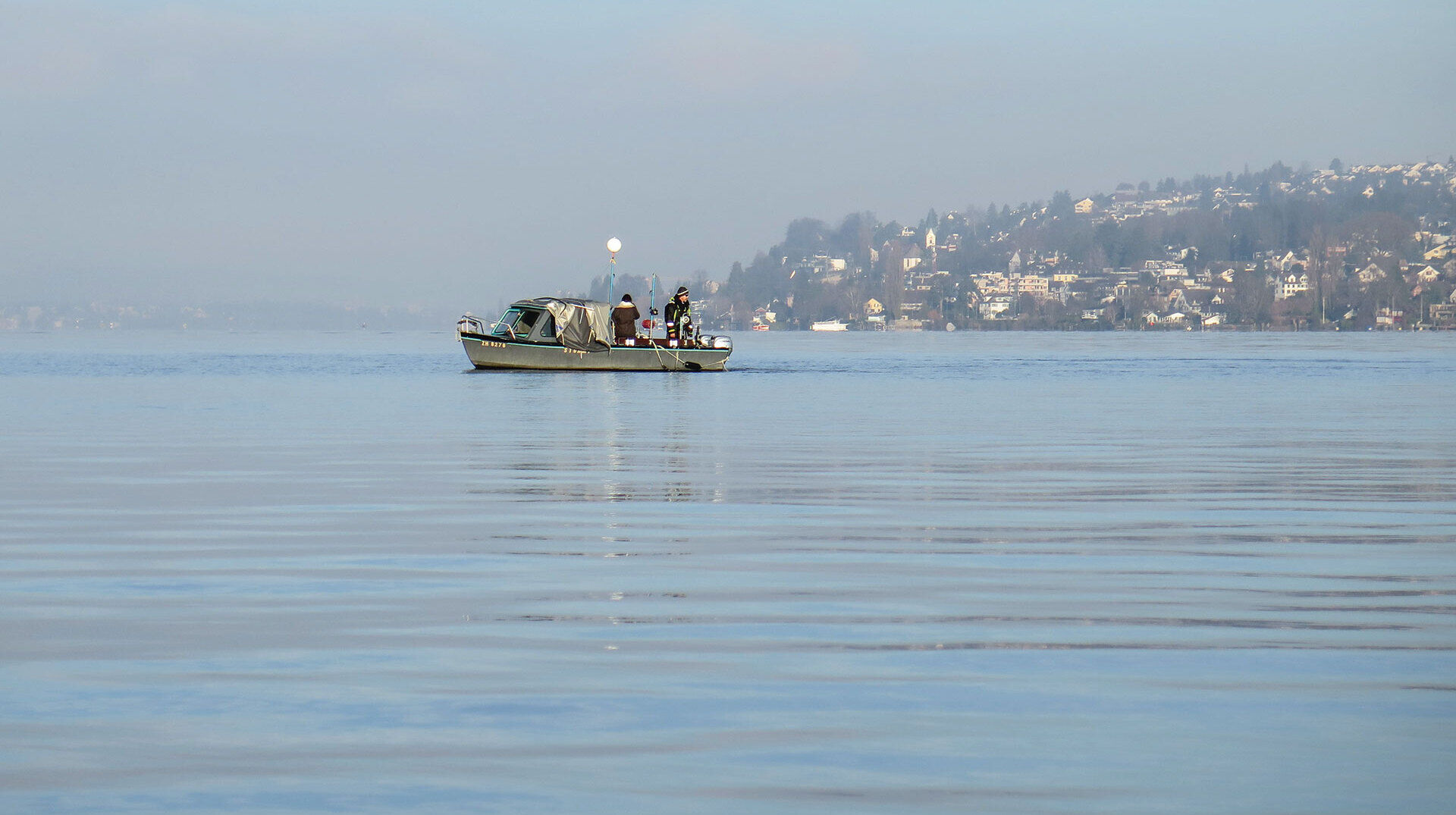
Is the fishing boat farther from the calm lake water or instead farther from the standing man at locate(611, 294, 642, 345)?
the calm lake water

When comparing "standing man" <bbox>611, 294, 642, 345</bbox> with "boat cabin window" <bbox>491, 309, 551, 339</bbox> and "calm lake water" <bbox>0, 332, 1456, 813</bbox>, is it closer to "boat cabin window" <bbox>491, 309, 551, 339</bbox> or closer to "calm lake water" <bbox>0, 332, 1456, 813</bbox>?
"boat cabin window" <bbox>491, 309, 551, 339</bbox>

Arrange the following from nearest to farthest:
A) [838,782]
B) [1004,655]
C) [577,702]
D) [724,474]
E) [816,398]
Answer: [838,782] < [577,702] < [1004,655] < [724,474] < [816,398]

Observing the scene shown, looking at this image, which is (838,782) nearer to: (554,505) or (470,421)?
(554,505)

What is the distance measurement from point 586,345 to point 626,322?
1836 mm

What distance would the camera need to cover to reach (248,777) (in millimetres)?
7035

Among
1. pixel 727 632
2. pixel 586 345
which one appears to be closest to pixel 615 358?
pixel 586 345

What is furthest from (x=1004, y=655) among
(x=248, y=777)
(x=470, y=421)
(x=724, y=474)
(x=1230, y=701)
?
(x=470, y=421)

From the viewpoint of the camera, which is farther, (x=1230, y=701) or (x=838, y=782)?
(x=1230, y=701)

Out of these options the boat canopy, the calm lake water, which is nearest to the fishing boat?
the boat canopy

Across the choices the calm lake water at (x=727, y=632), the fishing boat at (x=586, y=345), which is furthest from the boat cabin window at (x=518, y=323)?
the calm lake water at (x=727, y=632)

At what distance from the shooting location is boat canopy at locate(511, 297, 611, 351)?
66125 mm

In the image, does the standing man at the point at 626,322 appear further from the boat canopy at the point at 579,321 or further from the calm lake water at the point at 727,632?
the calm lake water at the point at 727,632

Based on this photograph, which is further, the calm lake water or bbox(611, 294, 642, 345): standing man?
bbox(611, 294, 642, 345): standing man

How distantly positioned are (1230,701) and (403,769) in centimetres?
387
